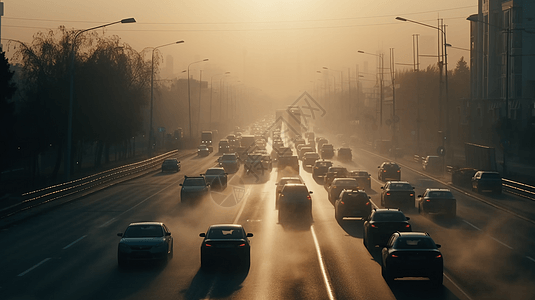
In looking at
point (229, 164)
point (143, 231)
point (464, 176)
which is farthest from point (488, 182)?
point (143, 231)

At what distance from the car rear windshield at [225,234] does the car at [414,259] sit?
182 inches

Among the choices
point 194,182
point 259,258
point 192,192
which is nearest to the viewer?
point 259,258

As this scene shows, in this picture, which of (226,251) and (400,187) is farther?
A: (400,187)

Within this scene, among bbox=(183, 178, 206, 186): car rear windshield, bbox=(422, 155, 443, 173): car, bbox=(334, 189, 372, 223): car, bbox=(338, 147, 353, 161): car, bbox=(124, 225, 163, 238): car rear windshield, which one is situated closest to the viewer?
bbox=(124, 225, 163, 238): car rear windshield

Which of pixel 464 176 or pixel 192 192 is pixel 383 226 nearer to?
pixel 192 192

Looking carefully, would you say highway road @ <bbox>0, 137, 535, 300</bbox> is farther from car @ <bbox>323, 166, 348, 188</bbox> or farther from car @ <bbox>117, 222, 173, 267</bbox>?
car @ <bbox>323, 166, 348, 188</bbox>

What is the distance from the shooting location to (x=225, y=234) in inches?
752

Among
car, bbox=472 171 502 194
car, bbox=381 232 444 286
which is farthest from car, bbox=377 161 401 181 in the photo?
car, bbox=381 232 444 286

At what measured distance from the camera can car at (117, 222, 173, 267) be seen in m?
19.1

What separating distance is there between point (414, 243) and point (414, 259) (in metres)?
0.50

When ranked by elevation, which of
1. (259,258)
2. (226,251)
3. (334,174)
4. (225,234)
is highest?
(334,174)

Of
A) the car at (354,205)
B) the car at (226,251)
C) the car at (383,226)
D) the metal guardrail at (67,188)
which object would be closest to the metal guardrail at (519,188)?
the car at (354,205)

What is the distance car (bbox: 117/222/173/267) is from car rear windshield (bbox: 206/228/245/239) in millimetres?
1647

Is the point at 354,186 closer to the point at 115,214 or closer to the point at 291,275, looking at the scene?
the point at 115,214
